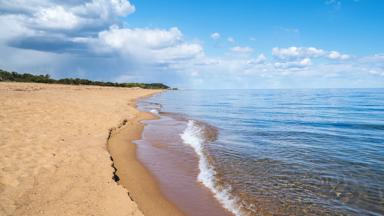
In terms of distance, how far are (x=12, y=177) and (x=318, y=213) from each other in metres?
6.82

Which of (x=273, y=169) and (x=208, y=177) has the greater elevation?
(x=273, y=169)

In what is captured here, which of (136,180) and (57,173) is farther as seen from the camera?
(136,180)

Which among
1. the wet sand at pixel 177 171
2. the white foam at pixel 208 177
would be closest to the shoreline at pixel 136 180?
the wet sand at pixel 177 171

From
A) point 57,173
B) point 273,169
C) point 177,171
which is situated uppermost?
point 57,173

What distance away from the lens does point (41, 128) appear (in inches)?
469

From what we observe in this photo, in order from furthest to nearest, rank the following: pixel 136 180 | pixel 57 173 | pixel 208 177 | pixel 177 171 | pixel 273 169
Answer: pixel 273 169, pixel 177 171, pixel 208 177, pixel 136 180, pixel 57 173

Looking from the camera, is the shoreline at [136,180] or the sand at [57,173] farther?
the shoreline at [136,180]

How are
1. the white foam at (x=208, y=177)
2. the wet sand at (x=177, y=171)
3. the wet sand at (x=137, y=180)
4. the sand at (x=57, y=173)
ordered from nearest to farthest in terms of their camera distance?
1. the sand at (x=57, y=173)
2. the wet sand at (x=137, y=180)
3. the wet sand at (x=177, y=171)
4. the white foam at (x=208, y=177)

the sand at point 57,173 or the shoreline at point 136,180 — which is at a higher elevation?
the sand at point 57,173

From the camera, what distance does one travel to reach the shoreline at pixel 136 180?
6.45 m

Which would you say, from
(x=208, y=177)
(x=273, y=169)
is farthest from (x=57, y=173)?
(x=273, y=169)

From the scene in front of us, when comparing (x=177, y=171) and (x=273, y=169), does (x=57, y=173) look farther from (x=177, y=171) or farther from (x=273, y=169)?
(x=273, y=169)

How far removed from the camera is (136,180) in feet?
26.7

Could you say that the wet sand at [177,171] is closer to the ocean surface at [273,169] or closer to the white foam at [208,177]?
the ocean surface at [273,169]
